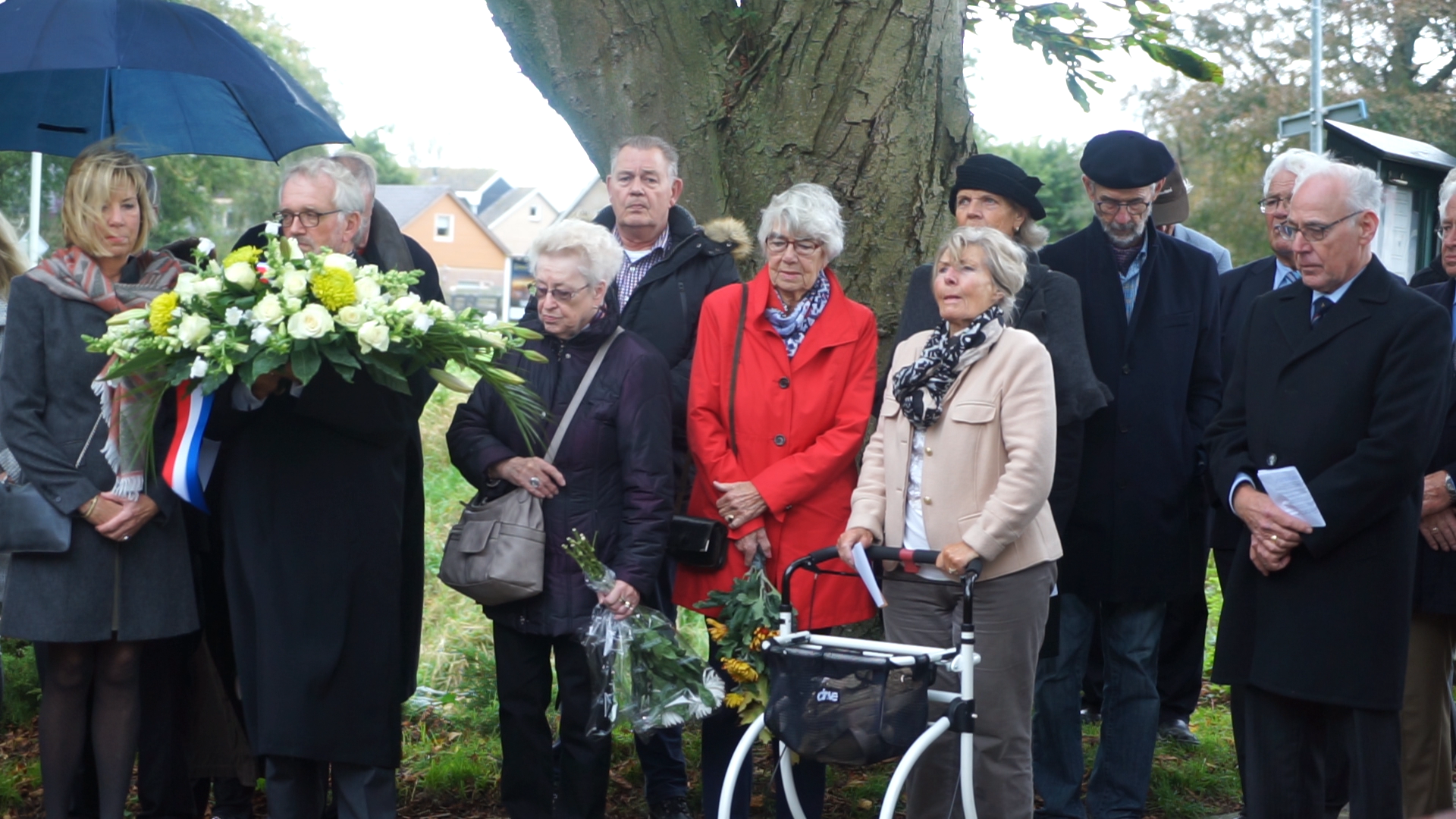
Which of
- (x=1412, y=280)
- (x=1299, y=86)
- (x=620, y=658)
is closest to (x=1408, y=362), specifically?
(x=1412, y=280)

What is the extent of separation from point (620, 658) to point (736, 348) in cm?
111

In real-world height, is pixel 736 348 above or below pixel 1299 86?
below

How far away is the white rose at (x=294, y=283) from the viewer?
13.0 feet

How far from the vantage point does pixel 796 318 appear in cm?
484

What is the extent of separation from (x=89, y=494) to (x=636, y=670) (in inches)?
69.6

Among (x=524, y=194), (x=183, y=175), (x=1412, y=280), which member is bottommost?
(x=1412, y=280)

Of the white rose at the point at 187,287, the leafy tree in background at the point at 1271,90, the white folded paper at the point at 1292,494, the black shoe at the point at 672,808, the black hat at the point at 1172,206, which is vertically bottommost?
the black shoe at the point at 672,808

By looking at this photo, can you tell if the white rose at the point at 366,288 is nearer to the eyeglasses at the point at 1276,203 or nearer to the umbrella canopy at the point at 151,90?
the umbrella canopy at the point at 151,90

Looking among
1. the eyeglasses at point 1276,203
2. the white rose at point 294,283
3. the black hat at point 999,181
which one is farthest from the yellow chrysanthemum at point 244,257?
the eyeglasses at point 1276,203

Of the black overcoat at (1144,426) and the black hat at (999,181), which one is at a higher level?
the black hat at (999,181)

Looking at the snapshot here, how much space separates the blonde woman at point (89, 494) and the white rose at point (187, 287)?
0.51 m

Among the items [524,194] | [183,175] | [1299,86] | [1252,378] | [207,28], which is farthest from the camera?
[524,194]

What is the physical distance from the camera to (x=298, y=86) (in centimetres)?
556

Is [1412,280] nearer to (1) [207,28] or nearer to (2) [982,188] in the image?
(2) [982,188]
